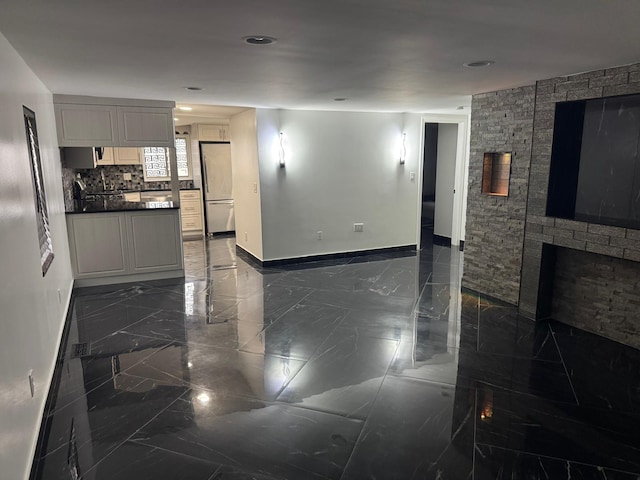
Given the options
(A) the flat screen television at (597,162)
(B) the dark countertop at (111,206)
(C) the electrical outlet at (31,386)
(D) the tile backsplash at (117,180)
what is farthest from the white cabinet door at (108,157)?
(A) the flat screen television at (597,162)

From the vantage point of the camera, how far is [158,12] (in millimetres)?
2088

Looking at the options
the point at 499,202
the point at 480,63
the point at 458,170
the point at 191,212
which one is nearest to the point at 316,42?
the point at 480,63

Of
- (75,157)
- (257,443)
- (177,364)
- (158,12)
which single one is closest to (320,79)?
(158,12)

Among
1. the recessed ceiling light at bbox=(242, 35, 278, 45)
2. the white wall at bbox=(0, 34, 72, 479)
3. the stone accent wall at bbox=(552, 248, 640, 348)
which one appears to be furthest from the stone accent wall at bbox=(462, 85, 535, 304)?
the white wall at bbox=(0, 34, 72, 479)

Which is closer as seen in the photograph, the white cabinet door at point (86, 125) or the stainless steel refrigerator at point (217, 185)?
the white cabinet door at point (86, 125)

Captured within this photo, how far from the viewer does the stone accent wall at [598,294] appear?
3.60 m

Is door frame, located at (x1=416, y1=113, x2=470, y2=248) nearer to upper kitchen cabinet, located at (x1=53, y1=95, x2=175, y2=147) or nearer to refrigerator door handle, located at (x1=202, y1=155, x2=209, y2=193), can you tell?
upper kitchen cabinet, located at (x1=53, y1=95, x2=175, y2=147)

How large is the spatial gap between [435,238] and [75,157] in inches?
248

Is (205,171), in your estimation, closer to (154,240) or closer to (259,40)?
(154,240)

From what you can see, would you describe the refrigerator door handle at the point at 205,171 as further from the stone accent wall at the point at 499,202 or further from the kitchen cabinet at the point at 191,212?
the stone accent wall at the point at 499,202

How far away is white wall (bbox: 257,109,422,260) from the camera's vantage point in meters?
6.38

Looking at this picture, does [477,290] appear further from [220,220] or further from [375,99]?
[220,220]

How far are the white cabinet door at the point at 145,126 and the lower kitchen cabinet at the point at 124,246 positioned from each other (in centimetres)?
87

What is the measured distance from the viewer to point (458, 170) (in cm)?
755
